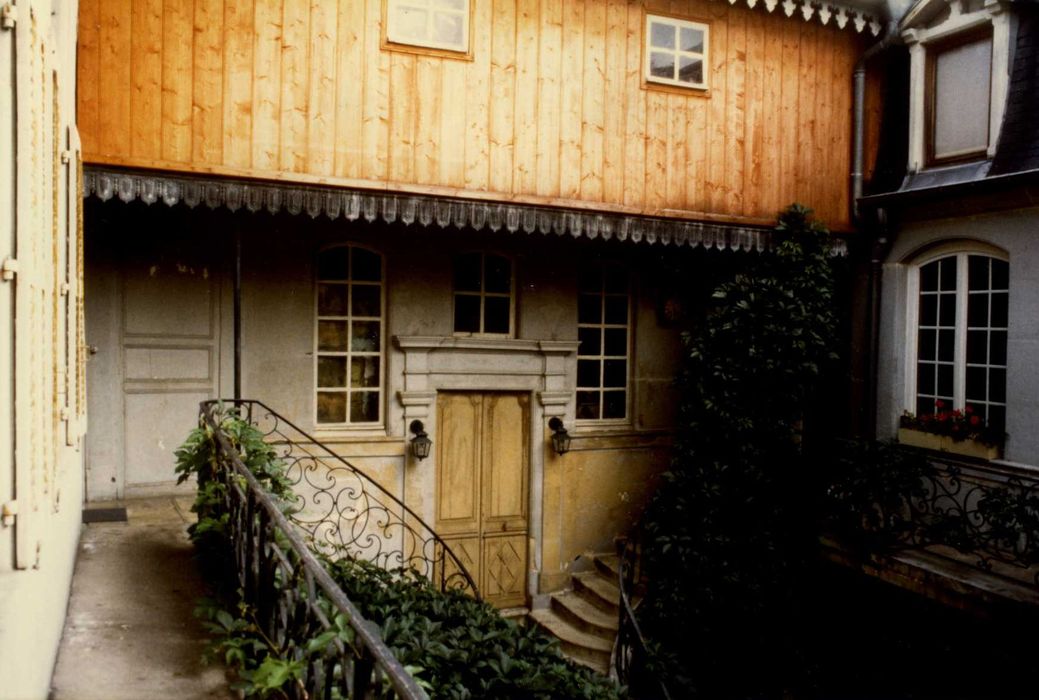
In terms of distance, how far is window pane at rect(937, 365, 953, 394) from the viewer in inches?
376

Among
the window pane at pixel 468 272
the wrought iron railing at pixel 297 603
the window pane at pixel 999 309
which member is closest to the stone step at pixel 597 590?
the window pane at pixel 468 272

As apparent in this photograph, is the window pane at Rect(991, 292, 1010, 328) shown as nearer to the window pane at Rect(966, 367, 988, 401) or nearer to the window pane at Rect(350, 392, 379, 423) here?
the window pane at Rect(966, 367, 988, 401)

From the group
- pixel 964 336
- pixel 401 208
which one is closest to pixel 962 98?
pixel 964 336

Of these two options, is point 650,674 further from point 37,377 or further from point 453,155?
point 37,377

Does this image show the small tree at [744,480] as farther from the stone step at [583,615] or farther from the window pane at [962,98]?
the window pane at [962,98]

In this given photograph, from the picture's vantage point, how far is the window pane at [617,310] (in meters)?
11.1

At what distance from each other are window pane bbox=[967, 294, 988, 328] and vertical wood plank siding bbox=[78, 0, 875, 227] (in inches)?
67.0

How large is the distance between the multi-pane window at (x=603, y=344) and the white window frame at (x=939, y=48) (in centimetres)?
375

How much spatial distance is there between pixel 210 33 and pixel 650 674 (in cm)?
690

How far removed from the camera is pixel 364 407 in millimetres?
9805

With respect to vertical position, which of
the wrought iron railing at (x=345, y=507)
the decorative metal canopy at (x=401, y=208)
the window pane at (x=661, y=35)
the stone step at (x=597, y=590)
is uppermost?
the window pane at (x=661, y=35)

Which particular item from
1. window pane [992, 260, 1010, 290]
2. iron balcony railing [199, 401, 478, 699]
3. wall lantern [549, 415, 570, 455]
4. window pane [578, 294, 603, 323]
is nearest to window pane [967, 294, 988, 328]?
window pane [992, 260, 1010, 290]

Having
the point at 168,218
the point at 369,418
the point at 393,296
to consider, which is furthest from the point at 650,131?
the point at 168,218

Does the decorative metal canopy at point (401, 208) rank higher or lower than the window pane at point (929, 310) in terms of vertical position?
higher
